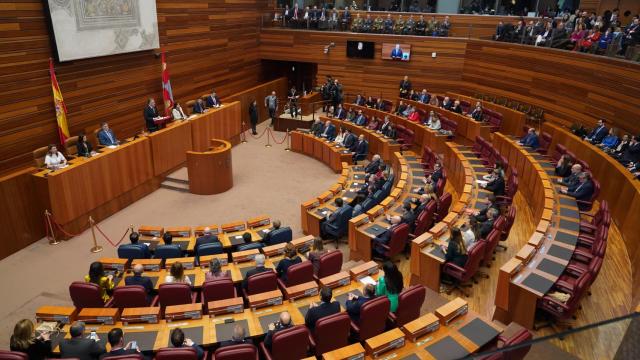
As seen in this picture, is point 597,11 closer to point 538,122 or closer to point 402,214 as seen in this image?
point 538,122

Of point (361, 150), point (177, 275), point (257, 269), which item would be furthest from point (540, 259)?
point (361, 150)

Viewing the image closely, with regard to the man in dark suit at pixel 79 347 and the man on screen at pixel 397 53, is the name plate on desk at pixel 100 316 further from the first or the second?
the man on screen at pixel 397 53

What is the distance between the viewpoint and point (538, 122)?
1412 cm

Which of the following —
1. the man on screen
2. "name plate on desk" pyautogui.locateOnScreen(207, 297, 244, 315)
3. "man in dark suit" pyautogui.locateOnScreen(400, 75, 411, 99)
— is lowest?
"name plate on desk" pyautogui.locateOnScreen(207, 297, 244, 315)

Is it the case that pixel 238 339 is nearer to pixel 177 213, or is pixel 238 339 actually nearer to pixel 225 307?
pixel 225 307

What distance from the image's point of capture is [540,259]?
6500 mm

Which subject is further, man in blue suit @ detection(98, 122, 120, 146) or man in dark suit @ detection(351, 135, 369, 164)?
man in dark suit @ detection(351, 135, 369, 164)

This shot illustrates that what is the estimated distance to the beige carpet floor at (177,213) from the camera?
7.59 m

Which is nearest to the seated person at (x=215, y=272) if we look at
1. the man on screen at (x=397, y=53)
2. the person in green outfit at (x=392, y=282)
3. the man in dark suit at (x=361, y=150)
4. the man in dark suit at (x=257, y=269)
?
the man in dark suit at (x=257, y=269)

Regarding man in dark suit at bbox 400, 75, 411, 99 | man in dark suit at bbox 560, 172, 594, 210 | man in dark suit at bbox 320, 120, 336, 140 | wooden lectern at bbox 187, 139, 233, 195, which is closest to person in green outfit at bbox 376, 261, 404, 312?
man in dark suit at bbox 560, 172, 594, 210

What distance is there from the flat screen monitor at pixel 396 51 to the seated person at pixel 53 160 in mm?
12956

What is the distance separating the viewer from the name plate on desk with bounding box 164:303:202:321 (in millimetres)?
5344

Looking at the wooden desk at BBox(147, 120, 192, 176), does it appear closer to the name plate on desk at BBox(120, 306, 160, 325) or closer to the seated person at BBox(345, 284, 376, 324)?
the name plate on desk at BBox(120, 306, 160, 325)

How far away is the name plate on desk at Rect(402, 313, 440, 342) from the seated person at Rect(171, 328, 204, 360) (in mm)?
2193
